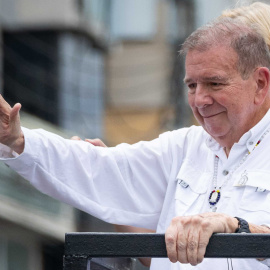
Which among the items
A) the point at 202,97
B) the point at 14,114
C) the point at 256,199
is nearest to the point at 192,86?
the point at 202,97

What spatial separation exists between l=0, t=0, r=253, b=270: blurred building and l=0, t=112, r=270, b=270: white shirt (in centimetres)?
933

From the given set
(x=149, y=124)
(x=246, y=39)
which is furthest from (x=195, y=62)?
(x=149, y=124)

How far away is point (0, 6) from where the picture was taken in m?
16.2

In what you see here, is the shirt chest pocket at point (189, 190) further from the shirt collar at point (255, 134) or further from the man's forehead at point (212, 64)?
the man's forehead at point (212, 64)

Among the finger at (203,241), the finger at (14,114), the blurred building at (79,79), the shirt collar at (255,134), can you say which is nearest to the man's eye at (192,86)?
the shirt collar at (255,134)

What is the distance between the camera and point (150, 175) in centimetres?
350

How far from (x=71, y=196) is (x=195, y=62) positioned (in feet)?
2.08

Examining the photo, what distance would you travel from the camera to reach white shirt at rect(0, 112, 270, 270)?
320 cm

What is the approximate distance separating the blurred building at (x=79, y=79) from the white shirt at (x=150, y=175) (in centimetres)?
933

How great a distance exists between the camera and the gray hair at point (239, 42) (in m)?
3.22

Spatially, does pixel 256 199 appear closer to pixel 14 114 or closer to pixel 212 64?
pixel 212 64

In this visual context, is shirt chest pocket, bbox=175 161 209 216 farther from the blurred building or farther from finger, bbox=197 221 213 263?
the blurred building

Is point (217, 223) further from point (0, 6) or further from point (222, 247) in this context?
point (0, 6)

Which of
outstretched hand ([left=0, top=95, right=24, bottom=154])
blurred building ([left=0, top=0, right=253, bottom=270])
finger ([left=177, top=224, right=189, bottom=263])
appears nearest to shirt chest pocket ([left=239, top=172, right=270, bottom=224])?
finger ([left=177, top=224, right=189, bottom=263])
